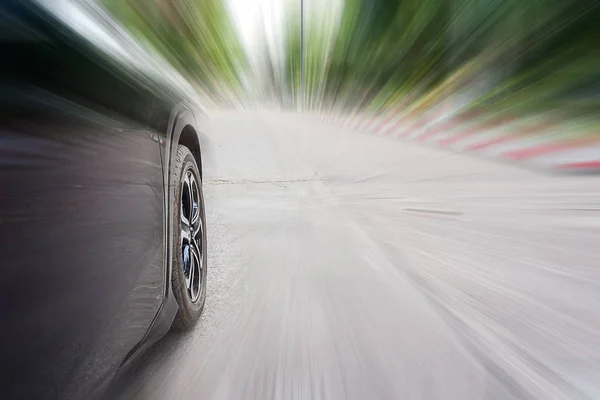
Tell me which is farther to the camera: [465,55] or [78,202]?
[465,55]

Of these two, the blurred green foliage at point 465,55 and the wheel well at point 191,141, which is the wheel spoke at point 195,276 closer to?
the wheel well at point 191,141

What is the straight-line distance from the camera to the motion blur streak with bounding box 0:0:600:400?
2.84 ft

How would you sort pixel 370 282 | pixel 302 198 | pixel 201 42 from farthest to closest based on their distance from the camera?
pixel 302 198 → pixel 370 282 → pixel 201 42

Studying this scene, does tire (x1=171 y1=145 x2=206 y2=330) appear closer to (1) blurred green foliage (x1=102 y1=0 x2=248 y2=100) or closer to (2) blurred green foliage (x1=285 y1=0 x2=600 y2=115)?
(1) blurred green foliage (x1=102 y1=0 x2=248 y2=100)

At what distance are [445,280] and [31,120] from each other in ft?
6.25

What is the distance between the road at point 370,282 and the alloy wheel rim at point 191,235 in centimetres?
11

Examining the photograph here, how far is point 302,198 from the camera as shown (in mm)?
2455

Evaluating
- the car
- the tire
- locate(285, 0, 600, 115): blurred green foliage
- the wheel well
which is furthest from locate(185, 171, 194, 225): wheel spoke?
locate(285, 0, 600, 115): blurred green foliage

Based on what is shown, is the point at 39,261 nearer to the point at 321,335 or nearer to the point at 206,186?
the point at 321,335

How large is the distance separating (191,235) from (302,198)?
32.1 inches

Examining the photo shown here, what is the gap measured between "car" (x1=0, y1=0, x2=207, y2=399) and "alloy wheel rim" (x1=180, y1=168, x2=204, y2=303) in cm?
17

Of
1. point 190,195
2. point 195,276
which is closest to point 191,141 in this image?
point 190,195

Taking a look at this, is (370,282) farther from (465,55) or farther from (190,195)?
(465,55)

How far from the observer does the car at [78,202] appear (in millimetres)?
747
